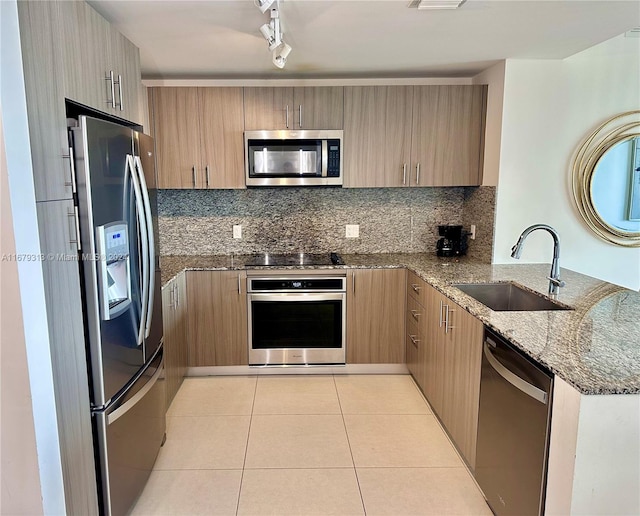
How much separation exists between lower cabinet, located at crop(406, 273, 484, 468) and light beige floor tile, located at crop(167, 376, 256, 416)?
1.22 metres

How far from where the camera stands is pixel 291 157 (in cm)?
328

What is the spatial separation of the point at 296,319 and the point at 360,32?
1.99 m

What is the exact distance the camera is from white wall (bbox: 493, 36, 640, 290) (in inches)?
118

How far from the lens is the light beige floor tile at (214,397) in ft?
9.39

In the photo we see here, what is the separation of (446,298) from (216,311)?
68.2 inches

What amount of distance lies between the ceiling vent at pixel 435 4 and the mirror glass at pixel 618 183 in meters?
1.76

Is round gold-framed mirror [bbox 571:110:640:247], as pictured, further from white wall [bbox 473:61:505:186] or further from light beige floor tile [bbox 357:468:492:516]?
light beige floor tile [bbox 357:468:492:516]

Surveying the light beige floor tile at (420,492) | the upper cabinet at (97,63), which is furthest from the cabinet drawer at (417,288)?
the upper cabinet at (97,63)

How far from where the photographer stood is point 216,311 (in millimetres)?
3283

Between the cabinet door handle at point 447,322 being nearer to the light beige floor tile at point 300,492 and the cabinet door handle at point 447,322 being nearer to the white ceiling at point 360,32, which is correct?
the light beige floor tile at point 300,492

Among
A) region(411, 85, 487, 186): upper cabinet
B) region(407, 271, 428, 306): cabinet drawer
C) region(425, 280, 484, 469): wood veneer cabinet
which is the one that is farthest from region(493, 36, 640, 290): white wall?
region(425, 280, 484, 469): wood veneer cabinet

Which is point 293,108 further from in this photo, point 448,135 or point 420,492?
point 420,492

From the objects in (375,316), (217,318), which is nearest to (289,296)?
(217,318)

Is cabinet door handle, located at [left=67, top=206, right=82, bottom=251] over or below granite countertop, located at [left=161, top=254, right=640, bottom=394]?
over
